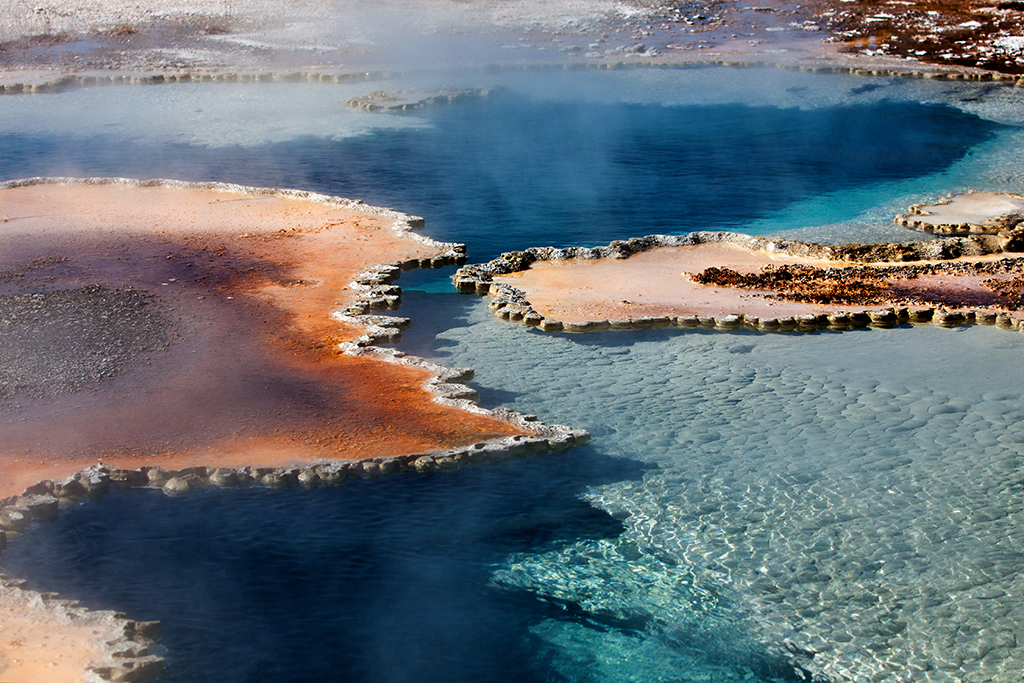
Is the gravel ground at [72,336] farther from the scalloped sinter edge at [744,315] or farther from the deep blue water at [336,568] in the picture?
the scalloped sinter edge at [744,315]

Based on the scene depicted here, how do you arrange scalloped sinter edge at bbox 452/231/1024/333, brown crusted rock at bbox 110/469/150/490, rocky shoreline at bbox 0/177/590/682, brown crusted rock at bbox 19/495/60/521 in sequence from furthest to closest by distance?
scalloped sinter edge at bbox 452/231/1024/333
brown crusted rock at bbox 110/469/150/490
brown crusted rock at bbox 19/495/60/521
rocky shoreline at bbox 0/177/590/682

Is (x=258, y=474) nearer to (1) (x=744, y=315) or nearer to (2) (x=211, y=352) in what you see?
(2) (x=211, y=352)

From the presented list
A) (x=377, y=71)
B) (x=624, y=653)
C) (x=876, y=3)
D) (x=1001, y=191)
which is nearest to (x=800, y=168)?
(x=1001, y=191)

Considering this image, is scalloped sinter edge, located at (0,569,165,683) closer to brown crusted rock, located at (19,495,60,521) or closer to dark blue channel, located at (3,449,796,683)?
dark blue channel, located at (3,449,796,683)

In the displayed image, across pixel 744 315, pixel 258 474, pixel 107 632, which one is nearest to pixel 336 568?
pixel 258 474

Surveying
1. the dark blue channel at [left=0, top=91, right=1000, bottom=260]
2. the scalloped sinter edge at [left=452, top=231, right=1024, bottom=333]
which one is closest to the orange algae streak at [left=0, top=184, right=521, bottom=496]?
the scalloped sinter edge at [left=452, top=231, right=1024, bottom=333]

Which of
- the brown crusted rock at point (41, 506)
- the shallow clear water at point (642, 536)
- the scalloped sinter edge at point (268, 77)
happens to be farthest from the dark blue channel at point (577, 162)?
the brown crusted rock at point (41, 506)

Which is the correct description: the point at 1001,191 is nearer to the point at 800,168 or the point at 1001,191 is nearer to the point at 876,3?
the point at 800,168
